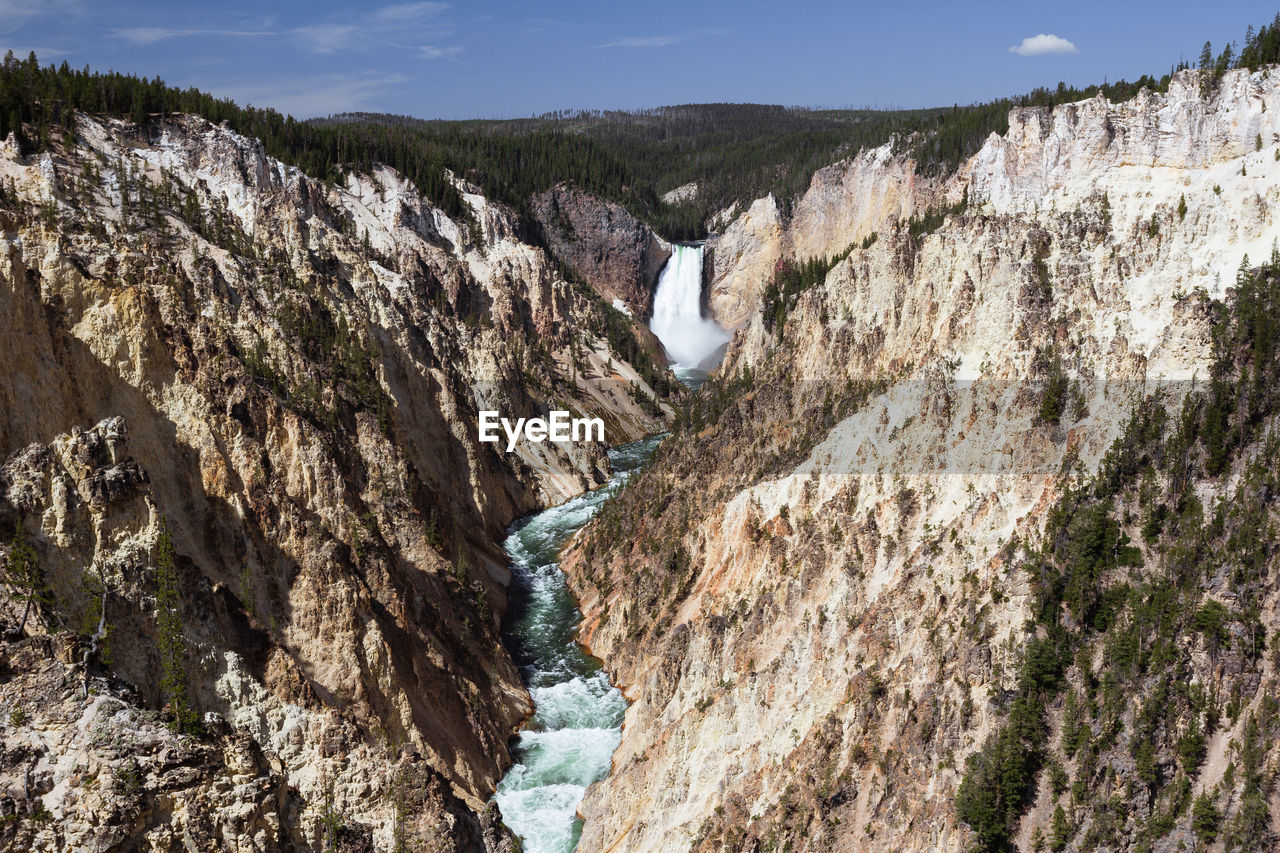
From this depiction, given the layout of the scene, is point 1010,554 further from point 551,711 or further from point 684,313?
point 684,313

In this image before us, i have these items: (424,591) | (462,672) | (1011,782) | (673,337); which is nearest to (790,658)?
(1011,782)


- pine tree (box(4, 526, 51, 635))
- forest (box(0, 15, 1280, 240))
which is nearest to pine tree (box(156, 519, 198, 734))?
pine tree (box(4, 526, 51, 635))

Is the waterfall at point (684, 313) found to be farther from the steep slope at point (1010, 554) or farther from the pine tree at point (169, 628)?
the pine tree at point (169, 628)

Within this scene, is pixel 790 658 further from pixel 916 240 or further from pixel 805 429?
pixel 916 240

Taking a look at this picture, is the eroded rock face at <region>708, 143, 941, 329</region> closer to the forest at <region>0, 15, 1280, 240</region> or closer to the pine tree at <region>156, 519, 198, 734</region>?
the forest at <region>0, 15, 1280, 240</region>

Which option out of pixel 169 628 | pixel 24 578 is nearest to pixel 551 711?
pixel 169 628
